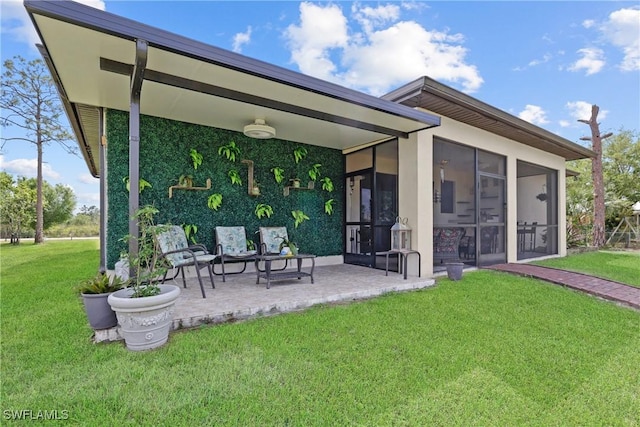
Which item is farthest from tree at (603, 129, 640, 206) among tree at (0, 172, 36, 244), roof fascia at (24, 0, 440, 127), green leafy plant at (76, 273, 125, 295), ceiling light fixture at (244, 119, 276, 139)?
tree at (0, 172, 36, 244)

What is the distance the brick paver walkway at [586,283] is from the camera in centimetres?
430

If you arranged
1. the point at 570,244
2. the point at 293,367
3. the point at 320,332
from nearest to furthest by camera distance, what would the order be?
the point at 293,367, the point at 320,332, the point at 570,244

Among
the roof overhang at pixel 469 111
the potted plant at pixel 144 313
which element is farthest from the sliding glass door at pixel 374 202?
the potted plant at pixel 144 313

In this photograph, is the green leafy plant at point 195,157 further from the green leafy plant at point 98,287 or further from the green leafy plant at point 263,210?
the green leafy plant at point 98,287

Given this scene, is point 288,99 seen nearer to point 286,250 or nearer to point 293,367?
point 286,250

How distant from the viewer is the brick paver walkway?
14.1ft

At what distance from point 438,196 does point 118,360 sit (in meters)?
6.18

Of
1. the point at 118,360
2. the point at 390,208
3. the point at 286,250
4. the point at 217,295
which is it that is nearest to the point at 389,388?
the point at 118,360

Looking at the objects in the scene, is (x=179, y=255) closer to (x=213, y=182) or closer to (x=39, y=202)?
(x=213, y=182)

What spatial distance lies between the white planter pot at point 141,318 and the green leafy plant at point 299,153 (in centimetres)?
422

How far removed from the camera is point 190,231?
5.20 metres

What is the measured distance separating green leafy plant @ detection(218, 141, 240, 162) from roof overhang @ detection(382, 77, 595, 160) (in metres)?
2.82

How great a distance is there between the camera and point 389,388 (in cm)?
204

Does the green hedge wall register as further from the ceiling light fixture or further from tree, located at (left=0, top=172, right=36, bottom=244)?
tree, located at (left=0, top=172, right=36, bottom=244)
